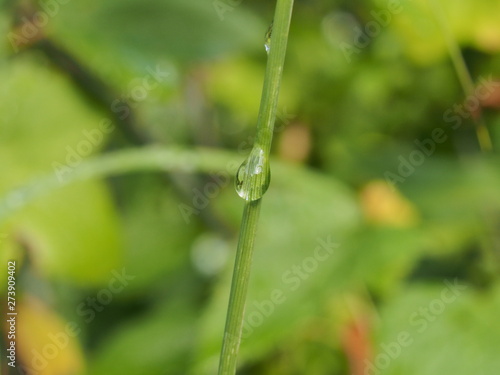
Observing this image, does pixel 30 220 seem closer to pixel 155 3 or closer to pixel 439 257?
pixel 155 3

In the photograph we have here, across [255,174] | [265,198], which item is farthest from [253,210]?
[265,198]

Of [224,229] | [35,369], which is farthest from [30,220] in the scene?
[224,229]

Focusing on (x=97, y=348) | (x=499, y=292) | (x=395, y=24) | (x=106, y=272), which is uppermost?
(x=395, y=24)

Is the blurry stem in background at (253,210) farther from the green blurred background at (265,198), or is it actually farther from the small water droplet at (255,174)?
the green blurred background at (265,198)

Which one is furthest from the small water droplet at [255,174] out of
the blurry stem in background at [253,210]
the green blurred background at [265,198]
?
the green blurred background at [265,198]

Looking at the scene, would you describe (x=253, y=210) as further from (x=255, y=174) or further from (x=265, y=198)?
(x=265, y=198)
